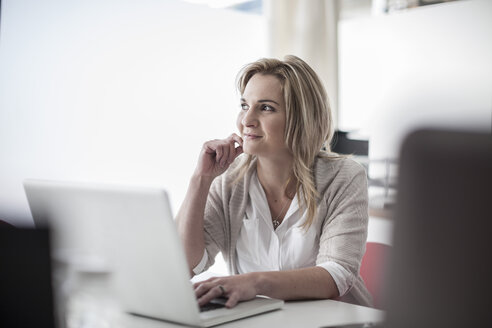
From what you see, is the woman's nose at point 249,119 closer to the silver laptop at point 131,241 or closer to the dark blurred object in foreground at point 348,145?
the silver laptop at point 131,241

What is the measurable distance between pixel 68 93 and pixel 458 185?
2266 mm

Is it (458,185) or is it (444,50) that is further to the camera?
(444,50)

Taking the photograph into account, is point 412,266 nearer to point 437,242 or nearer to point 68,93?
point 437,242

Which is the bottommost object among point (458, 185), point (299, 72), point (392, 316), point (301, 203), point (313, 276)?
point (313, 276)

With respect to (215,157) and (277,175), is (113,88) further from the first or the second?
(277,175)

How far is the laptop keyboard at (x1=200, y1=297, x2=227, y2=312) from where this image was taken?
1277mm

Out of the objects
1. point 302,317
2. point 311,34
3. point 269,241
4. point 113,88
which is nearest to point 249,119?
point 269,241

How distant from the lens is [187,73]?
3.09 meters

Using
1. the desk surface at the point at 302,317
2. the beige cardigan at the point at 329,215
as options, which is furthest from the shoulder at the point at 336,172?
the desk surface at the point at 302,317

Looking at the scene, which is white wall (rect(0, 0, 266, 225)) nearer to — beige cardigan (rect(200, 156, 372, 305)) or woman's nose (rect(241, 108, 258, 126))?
beige cardigan (rect(200, 156, 372, 305))

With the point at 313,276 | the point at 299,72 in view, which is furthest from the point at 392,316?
the point at 299,72

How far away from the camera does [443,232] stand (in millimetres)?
508

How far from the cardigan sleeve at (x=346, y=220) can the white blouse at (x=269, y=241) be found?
7 cm

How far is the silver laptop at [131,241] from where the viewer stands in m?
1.06
